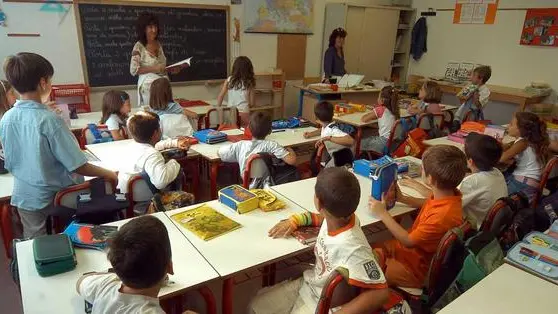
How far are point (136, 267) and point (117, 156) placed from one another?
1.90 meters

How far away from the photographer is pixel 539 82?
609 cm

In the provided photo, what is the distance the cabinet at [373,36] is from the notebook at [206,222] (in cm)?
546

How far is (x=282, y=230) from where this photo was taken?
1.75 metres

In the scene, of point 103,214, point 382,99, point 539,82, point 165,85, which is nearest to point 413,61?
point 539,82

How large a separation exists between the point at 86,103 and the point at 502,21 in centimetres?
650

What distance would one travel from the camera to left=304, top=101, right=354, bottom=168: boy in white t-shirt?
128 inches

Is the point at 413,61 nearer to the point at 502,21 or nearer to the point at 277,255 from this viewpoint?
the point at 502,21

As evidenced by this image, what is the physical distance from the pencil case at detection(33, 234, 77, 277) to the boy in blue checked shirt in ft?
2.27

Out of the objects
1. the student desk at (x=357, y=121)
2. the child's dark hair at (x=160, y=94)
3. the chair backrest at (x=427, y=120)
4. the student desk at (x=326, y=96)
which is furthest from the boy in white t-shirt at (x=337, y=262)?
the student desk at (x=326, y=96)

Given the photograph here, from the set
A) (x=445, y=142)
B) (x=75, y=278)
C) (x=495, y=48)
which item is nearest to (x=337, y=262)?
(x=75, y=278)

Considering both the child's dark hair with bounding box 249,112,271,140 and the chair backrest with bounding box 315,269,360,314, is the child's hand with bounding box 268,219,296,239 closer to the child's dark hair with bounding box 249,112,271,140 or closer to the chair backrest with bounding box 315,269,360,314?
the chair backrest with bounding box 315,269,360,314

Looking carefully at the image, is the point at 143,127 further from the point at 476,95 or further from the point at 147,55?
the point at 476,95

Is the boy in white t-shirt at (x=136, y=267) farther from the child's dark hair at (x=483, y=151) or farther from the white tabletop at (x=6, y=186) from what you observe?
the child's dark hair at (x=483, y=151)

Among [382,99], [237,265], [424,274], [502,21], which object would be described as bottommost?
[424,274]
